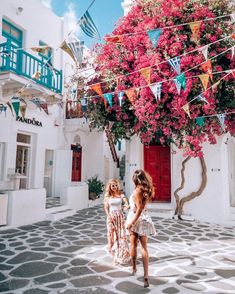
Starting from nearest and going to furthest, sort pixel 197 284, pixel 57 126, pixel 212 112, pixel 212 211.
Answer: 1. pixel 197 284
2. pixel 212 112
3. pixel 212 211
4. pixel 57 126

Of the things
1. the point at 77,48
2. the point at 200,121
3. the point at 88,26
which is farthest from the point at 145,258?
the point at 200,121

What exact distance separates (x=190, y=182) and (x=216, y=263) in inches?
216

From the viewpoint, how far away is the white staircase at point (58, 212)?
9.74 m

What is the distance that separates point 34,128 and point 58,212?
436 cm

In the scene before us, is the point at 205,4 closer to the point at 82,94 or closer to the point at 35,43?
the point at 82,94

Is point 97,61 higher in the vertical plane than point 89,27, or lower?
higher

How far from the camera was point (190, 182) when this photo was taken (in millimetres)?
10797

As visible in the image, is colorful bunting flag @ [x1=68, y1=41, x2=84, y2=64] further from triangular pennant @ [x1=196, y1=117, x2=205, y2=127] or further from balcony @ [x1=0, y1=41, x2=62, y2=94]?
triangular pennant @ [x1=196, y1=117, x2=205, y2=127]

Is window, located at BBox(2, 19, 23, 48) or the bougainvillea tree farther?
window, located at BBox(2, 19, 23, 48)

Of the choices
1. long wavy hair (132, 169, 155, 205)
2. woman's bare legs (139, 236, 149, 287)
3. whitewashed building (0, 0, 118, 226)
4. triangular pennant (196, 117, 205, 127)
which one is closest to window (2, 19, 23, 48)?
whitewashed building (0, 0, 118, 226)

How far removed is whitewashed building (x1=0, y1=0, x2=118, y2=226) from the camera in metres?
9.12

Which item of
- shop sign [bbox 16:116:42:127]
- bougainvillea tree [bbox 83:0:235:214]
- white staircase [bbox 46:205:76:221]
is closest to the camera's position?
bougainvillea tree [bbox 83:0:235:214]

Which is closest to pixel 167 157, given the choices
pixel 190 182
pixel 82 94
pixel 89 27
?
pixel 190 182

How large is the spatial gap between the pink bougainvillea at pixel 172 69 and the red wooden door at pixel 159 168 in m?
2.30
